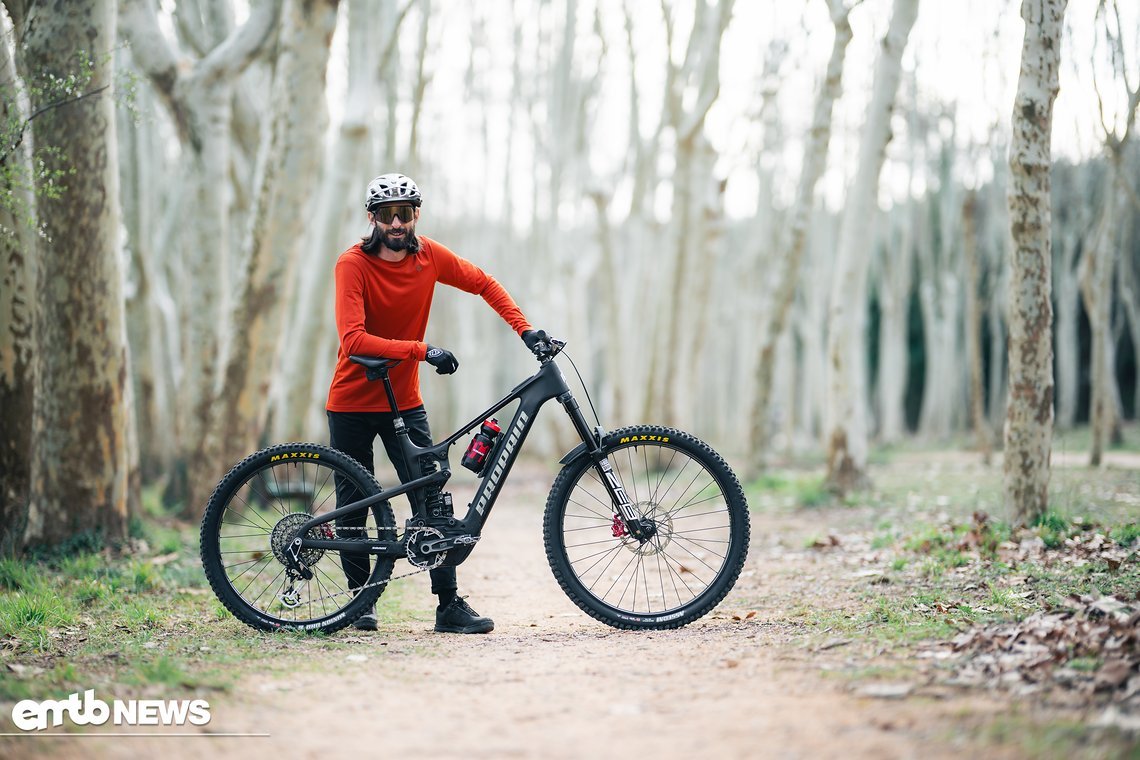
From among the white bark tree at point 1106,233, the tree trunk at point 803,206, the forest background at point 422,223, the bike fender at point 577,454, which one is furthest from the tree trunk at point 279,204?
the white bark tree at point 1106,233

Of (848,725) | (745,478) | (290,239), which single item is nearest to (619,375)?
(745,478)

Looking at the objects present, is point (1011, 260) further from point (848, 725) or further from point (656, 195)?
point (656, 195)

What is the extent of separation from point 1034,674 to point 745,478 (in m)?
10.6

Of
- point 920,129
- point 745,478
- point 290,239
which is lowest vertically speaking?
point 745,478

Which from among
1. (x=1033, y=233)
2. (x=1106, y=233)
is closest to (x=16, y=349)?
(x=1033, y=233)

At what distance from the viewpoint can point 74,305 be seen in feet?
21.8

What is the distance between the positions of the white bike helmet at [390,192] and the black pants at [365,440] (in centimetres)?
101

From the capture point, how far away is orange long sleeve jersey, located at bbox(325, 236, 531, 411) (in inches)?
190

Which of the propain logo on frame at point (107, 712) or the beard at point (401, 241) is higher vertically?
the beard at point (401, 241)

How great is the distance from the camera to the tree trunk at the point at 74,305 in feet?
21.7

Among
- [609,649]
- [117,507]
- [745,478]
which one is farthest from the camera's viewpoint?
[745,478]

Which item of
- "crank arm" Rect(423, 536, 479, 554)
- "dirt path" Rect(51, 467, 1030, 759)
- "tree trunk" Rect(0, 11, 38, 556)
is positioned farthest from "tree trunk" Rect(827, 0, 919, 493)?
"tree trunk" Rect(0, 11, 38, 556)

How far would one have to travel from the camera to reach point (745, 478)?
14125 mm

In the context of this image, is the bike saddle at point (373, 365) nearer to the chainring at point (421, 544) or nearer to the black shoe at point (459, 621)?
the chainring at point (421, 544)
